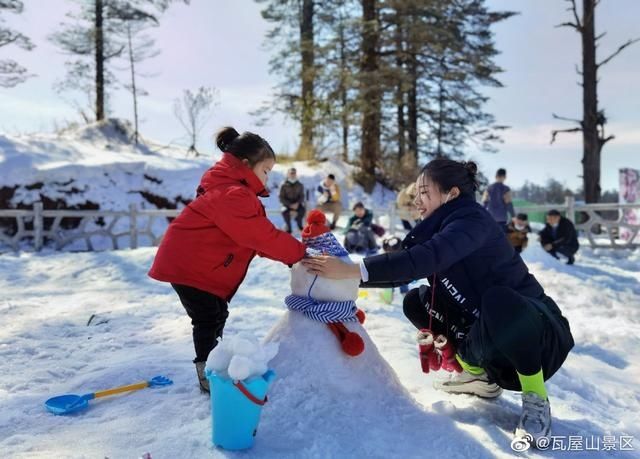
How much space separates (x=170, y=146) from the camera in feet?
63.3

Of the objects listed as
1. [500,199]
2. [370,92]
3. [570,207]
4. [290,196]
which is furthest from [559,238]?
[370,92]

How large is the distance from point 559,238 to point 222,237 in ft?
27.8

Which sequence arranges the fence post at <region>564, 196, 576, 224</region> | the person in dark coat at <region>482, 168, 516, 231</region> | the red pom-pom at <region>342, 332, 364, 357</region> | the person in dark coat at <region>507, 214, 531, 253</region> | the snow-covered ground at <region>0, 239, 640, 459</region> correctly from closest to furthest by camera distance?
1. the snow-covered ground at <region>0, 239, 640, 459</region>
2. the red pom-pom at <region>342, 332, 364, 357</region>
3. the person in dark coat at <region>507, 214, 531, 253</region>
4. the person in dark coat at <region>482, 168, 516, 231</region>
5. the fence post at <region>564, 196, 576, 224</region>

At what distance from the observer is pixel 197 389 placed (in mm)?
2721

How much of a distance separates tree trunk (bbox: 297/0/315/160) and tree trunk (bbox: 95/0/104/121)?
22.4ft

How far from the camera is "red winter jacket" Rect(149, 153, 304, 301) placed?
2.49 meters

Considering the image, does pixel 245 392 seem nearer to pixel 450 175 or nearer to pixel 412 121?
pixel 450 175

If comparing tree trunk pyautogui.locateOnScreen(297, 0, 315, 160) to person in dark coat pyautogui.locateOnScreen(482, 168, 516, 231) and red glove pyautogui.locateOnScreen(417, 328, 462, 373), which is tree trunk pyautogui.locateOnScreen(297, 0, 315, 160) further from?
red glove pyautogui.locateOnScreen(417, 328, 462, 373)

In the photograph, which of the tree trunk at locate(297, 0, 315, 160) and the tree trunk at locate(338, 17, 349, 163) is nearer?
the tree trunk at locate(338, 17, 349, 163)

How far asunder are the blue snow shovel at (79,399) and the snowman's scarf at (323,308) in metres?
0.99

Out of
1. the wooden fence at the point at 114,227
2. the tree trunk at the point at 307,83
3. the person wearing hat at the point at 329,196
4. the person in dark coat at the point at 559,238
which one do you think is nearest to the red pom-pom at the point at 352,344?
the person in dark coat at the point at 559,238

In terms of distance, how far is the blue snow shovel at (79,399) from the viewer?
252cm

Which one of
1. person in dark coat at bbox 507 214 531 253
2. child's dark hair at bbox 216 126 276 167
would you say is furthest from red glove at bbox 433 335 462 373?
person in dark coat at bbox 507 214 531 253

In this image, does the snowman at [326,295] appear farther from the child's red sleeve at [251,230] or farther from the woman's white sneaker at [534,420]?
the woman's white sneaker at [534,420]
